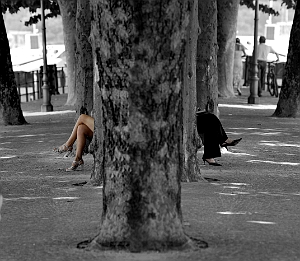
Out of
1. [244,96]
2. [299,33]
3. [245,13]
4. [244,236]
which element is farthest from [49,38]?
[244,236]

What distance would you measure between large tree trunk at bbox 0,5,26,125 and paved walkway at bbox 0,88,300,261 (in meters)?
3.76

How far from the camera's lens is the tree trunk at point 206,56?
1277 centimetres

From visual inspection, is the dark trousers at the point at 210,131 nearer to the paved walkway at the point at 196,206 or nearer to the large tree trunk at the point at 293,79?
the paved walkway at the point at 196,206

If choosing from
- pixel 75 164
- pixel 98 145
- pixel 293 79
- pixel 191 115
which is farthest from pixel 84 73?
pixel 293 79

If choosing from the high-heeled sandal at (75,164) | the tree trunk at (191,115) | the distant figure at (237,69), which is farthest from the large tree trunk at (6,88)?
the distant figure at (237,69)

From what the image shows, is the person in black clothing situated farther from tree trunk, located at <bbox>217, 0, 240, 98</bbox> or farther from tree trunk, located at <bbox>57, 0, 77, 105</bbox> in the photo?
tree trunk, located at <bbox>217, 0, 240, 98</bbox>

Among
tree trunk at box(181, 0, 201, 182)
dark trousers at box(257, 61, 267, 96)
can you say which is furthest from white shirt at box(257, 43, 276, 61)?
tree trunk at box(181, 0, 201, 182)

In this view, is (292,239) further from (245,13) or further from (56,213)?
(245,13)

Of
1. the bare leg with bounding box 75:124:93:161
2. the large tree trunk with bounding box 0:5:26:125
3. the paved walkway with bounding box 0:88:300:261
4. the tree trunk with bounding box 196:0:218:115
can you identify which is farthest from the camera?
the large tree trunk with bounding box 0:5:26:125

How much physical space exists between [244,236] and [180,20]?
2026mm

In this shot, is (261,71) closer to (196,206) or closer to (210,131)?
(210,131)

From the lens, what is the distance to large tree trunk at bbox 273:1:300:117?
20.4 meters

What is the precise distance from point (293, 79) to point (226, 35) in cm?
741

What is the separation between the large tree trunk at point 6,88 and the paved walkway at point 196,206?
148 inches
